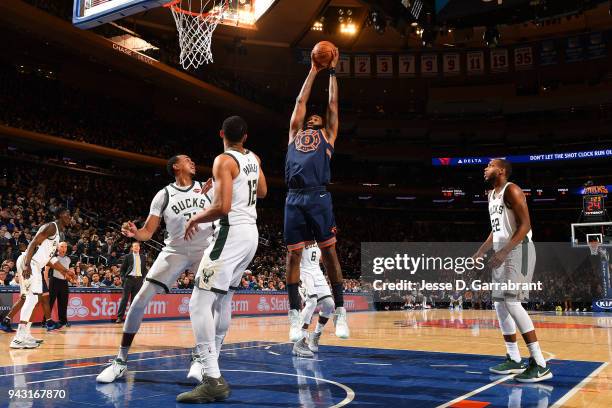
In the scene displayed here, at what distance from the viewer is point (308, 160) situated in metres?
6.19

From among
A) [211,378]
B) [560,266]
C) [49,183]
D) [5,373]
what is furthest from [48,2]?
[560,266]

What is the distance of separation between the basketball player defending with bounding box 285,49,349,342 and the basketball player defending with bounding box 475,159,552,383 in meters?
1.85

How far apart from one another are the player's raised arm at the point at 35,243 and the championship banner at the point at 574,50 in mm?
28311

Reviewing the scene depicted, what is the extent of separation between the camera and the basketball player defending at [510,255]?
6211 mm

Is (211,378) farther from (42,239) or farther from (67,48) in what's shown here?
(67,48)

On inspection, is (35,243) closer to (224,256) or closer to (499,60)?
(224,256)

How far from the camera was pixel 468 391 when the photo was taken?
Result: 522cm

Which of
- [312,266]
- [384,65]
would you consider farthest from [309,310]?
[384,65]

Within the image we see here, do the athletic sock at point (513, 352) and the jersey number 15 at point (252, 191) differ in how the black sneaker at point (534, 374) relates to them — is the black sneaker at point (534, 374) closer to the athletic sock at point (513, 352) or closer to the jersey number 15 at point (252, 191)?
the athletic sock at point (513, 352)

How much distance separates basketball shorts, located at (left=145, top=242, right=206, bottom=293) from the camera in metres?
6.07

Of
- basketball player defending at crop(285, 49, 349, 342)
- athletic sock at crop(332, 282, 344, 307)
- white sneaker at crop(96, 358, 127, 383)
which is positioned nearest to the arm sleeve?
basketball player defending at crop(285, 49, 349, 342)

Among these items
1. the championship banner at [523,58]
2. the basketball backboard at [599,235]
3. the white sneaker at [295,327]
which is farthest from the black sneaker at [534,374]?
the championship banner at [523,58]

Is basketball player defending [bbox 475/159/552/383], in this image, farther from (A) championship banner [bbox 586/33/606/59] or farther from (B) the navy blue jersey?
(A) championship banner [bbox 586/33/606/59]

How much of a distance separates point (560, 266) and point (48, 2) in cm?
3351
